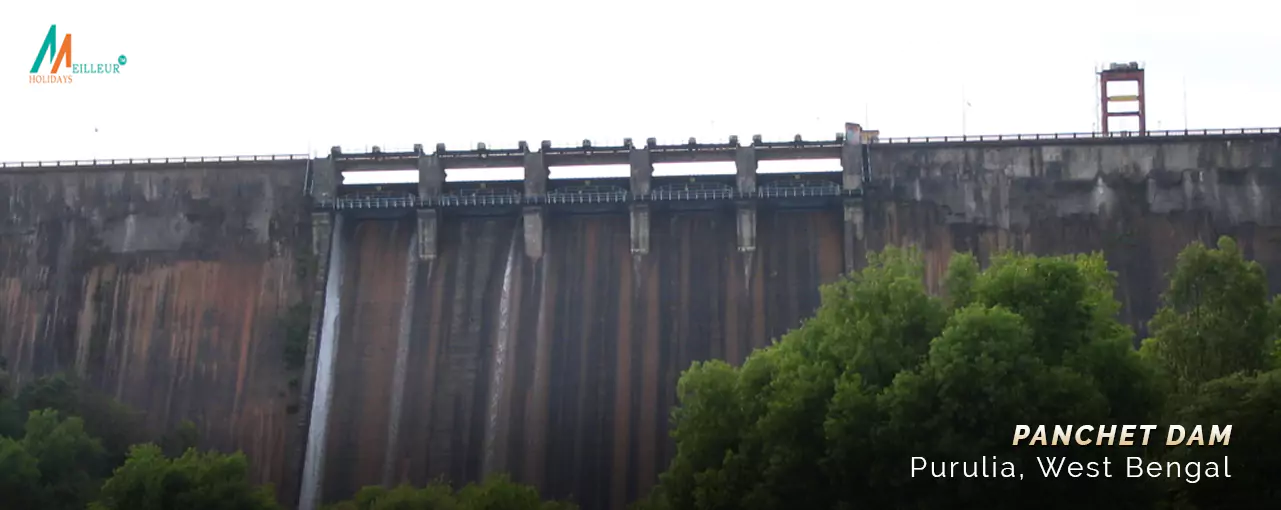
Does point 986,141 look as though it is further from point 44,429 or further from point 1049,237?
point 44,429

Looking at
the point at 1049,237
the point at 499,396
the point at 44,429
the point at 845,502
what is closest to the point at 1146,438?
the point at 845,502

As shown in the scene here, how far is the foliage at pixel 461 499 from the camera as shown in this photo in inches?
1281

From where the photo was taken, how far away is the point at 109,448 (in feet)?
134

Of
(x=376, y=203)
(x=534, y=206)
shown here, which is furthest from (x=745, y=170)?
(x=376, y=203)

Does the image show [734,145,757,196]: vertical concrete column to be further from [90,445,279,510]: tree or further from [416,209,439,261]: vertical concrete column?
[90,445,279,510]: tree

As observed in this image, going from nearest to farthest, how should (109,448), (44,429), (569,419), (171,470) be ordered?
(171,470) < (44,429) < (109,448) < (569,419)

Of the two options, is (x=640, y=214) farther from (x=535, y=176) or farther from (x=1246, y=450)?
(x=1246, y=450)

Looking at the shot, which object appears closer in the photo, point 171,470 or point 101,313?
point 171,470

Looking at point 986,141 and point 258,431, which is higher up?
point 986,141

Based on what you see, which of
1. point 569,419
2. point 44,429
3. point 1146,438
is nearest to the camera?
point 1146,438

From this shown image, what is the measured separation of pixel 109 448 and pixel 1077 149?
32.5 m

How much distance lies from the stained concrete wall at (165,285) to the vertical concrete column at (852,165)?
62.1ft

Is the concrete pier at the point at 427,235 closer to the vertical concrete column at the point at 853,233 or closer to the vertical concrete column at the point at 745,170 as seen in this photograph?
the vertical concrete column at the point at 745,170

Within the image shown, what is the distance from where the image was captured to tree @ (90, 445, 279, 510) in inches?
1307
